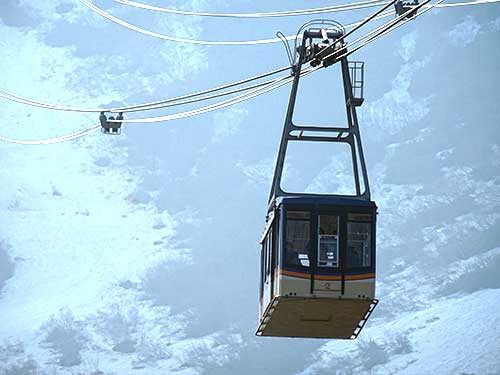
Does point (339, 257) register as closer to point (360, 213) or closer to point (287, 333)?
point (360, 213)

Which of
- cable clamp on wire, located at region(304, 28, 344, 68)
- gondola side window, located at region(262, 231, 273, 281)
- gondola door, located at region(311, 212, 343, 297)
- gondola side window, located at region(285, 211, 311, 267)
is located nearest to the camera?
gondola door, located at region(311, 212, 343, 297)

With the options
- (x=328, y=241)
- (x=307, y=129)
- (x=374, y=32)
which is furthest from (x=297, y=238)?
(x=374, y=32)

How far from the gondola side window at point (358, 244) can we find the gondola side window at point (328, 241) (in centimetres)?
36

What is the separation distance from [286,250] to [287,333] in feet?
13.4

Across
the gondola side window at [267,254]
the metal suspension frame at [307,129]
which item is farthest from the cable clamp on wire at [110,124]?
the gondola side window at [267,254]

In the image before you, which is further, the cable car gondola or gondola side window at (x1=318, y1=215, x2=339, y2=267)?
gondola side window at (x1=318, y1=215, x2=339, y2=267)

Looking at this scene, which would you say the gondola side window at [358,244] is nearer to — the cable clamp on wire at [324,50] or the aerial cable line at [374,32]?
the aerial cable line at [374,32]

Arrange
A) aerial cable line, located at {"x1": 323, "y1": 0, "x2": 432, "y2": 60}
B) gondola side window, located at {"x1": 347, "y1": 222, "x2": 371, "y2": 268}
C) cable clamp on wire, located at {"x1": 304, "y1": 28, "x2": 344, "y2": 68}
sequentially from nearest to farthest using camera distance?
aerial cable line, located at {"x1": 323, "y1": 0, "x2": 432, "y2": 60}
gondola side window, located at {"x1": 347, "y1": 222, "x2": 371, "y2": 268}
cable clamp on wire, located at {"x1": 304, "y1": 28, "x2": 344, "y2": 68}

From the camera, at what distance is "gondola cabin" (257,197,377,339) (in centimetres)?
3828

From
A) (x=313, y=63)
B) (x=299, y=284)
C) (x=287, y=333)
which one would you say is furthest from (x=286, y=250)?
(x=313, y=63)

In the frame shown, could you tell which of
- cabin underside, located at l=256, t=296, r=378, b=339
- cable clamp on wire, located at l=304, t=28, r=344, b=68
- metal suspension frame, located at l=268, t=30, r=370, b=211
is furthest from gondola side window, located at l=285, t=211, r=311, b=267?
cable clamp on wire, located at l=304, t=28, r=344, b=68

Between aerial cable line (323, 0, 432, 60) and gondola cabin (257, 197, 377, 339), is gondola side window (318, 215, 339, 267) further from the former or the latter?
aerial cable line (323, 0, 432, 60)

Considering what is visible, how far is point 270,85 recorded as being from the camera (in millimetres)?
43344

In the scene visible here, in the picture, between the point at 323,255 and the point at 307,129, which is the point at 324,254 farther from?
the point at 307,129
